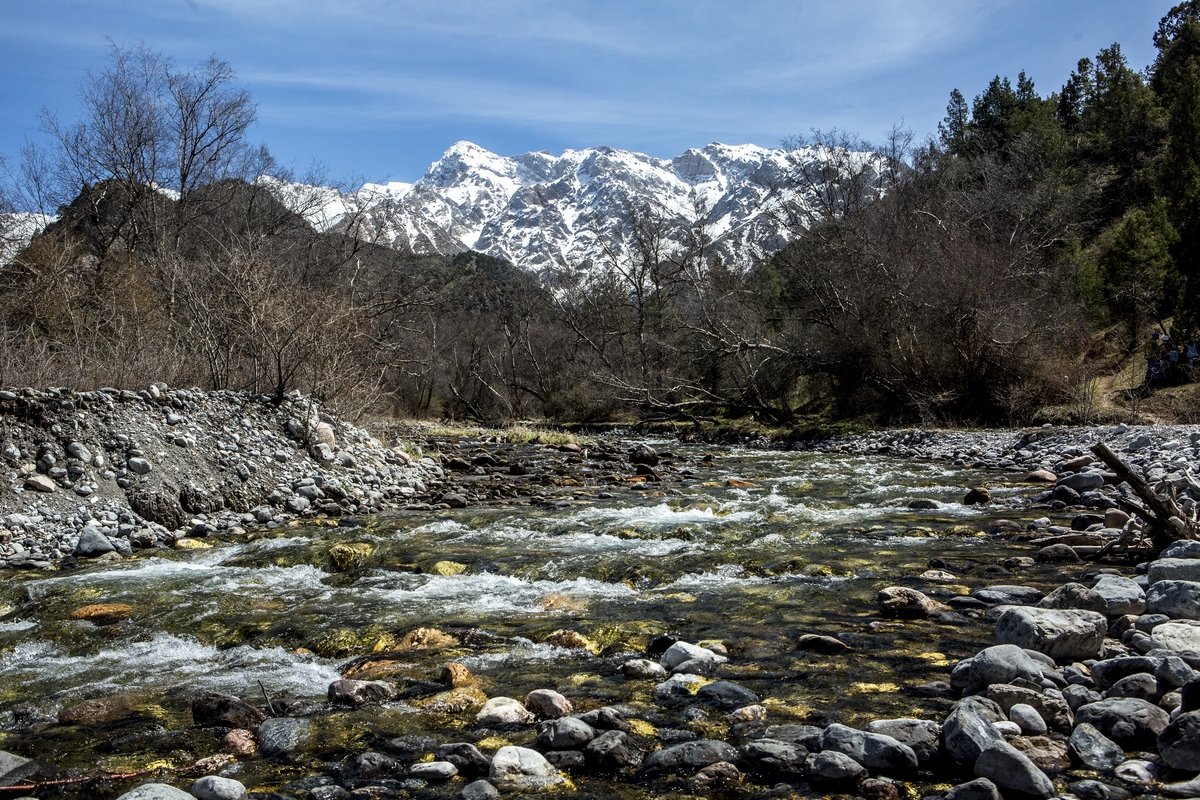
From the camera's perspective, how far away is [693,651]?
16.0ft

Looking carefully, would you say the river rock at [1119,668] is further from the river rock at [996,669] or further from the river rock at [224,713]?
the river rock at [224,713]

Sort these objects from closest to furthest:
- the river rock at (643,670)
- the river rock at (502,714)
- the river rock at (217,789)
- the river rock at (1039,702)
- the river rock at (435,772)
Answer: the river rock at (217,789) < the river rock at (435,772) < the river rock at (1039,702) < the river rock at (502,714) < the river rock at (643,670)

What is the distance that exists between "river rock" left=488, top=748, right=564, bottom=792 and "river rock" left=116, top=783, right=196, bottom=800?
4.01 ft

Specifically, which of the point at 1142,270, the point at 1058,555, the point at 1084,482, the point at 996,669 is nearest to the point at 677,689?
the point at 996,669

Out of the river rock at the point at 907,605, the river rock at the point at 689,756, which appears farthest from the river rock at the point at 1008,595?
the river rock at the point at 689,756

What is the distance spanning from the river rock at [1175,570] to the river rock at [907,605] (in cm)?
140

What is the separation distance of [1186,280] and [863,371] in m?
8.74

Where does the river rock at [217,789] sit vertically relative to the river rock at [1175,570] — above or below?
below

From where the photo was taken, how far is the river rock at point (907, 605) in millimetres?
5684

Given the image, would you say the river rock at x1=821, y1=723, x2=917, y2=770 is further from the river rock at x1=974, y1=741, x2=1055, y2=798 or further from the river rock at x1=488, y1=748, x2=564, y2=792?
the river rock at x1=488, y1=748, x2=564, y2=792

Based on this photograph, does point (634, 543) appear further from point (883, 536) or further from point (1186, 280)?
point (1186, 280)

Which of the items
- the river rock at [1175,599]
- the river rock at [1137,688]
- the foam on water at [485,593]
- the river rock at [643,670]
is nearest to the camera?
the river rock at [1137,688]

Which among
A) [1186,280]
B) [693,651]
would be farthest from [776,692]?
[1186,280]

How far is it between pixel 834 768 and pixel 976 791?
0.54 meters
